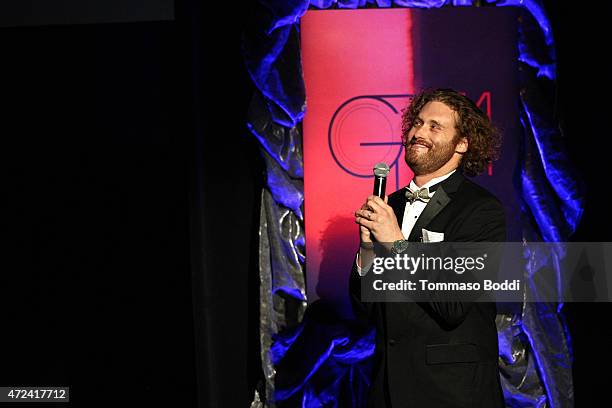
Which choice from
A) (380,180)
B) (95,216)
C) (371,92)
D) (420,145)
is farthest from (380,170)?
(95,216)

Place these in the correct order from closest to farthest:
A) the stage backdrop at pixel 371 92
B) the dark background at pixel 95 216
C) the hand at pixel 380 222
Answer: the hand at pixel 380 222, the stage backdrop at pixel 371 92, the dark background at pixel 95 216

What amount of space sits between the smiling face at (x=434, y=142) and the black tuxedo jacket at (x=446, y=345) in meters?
0.15

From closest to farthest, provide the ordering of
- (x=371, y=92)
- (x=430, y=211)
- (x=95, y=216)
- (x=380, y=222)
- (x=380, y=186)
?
(x=380, y=222) < (x=380, y=186) < (x=430, y=211) < (x=371, y=92) < (x=95, y=216)

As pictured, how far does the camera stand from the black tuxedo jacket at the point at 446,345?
69.5 inches

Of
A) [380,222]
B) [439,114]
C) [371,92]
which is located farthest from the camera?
[371,92]

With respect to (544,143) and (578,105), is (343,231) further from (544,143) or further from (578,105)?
(578,105)

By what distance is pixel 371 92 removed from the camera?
2.82 m

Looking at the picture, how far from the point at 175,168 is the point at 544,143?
71.4 inches

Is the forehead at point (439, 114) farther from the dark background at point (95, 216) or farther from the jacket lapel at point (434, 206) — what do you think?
the dark background at point (95, 216)

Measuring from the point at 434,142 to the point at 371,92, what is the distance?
0.98 meters

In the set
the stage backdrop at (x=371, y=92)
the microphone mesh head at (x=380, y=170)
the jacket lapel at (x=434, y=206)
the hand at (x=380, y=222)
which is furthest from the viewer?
the stage backdrop at (x=371, y=92)

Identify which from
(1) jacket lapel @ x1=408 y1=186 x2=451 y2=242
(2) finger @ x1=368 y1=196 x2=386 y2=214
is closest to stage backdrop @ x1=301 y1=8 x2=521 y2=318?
(1) jacket lapel @ x1=408 y1=186 x2=451 y2=242

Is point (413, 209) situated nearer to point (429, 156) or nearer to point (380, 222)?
point (429, 156)

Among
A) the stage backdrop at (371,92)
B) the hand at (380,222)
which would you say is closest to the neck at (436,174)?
the hand at (380,222)
